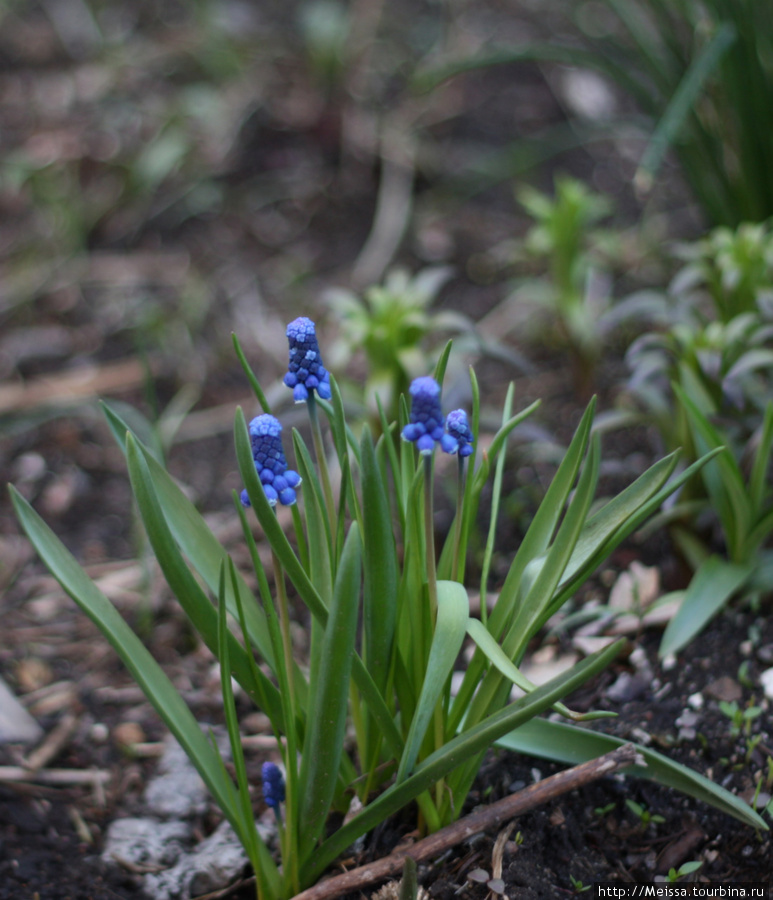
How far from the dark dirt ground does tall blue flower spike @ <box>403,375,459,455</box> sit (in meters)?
0.81

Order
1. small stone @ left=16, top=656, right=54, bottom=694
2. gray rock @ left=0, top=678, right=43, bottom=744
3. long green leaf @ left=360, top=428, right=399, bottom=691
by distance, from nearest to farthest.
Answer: long green leaf @ left=360, top=428, right=399, bottom=691, gray rock @ left=0, top=678, right=43, bottom=744, small stone @ left=16, top=656, right=54, bottom=694

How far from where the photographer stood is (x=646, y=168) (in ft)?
7.89

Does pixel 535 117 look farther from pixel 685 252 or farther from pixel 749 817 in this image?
pixel 749 817

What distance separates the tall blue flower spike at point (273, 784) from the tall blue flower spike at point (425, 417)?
65 centimetres

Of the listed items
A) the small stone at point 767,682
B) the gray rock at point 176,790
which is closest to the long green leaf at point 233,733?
the gray rock at point 176,790

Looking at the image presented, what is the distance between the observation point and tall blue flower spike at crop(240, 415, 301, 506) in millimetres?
1246

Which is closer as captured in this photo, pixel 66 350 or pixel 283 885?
pixel 283 885

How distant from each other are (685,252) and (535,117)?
2.07 meters

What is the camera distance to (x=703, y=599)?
1.96 m

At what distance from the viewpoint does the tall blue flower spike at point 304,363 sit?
1.28 m

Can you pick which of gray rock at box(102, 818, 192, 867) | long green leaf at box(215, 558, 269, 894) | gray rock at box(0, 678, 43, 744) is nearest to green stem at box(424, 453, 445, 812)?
long green leaf at box(215, 558, 269, 894)

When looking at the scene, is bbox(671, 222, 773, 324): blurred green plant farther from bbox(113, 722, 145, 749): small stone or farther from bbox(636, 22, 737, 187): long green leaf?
bbox(113, 722, 145, 749): small stone

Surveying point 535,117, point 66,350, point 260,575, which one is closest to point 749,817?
point 260,575

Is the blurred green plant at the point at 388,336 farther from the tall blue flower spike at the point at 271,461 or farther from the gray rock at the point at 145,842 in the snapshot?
the gray rock at the point at 145,842
